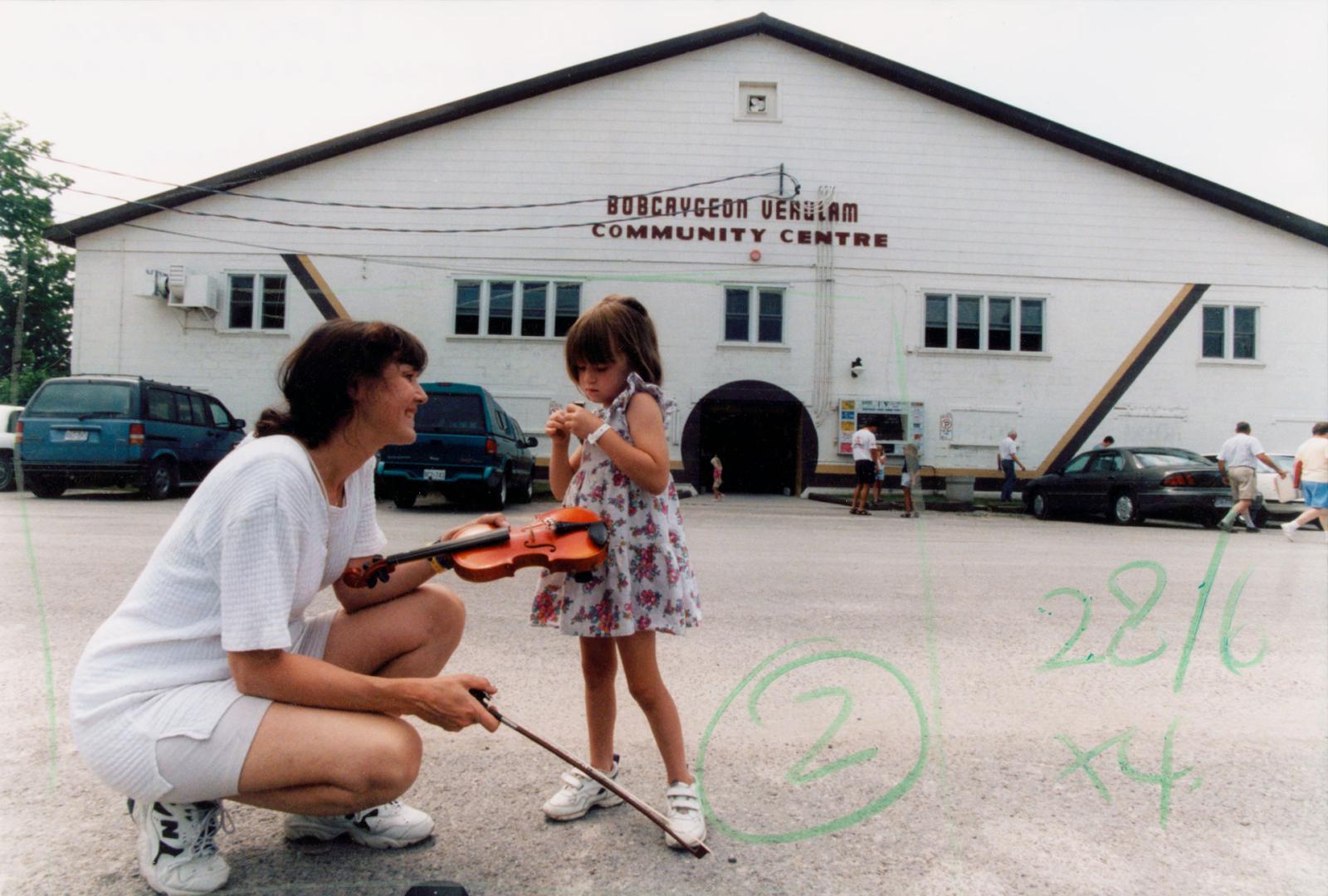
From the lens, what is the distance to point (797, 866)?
76.2 inches

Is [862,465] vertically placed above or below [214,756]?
above

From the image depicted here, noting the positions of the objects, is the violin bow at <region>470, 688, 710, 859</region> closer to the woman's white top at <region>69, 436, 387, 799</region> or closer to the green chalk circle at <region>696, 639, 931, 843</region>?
the green chalk circle at <region>696, 639, 931, 843</region>

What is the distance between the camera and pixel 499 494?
38.2ft

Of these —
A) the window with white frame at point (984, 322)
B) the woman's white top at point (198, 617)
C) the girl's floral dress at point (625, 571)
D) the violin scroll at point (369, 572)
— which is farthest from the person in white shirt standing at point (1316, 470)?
the window with white frame at point (984, 322)

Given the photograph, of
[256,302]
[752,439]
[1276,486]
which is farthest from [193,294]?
[1276,486]

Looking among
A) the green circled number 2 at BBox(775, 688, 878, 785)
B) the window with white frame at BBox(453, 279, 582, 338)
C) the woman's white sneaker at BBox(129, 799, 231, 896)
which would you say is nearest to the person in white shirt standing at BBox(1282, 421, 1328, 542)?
the green circled number 2 at BBox(775, 688, 878, 785)

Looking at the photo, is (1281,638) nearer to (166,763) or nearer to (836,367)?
(166,763)

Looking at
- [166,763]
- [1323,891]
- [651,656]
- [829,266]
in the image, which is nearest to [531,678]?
[651,656]

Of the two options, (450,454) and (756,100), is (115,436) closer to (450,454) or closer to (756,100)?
(450,454)

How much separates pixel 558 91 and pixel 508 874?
63.0ft

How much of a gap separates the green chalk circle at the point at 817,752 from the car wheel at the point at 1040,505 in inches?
451

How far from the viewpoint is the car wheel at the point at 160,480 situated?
32.6 ft

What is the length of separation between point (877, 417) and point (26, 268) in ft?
56.0

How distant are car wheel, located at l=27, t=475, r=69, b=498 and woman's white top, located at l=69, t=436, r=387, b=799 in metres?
9.63
